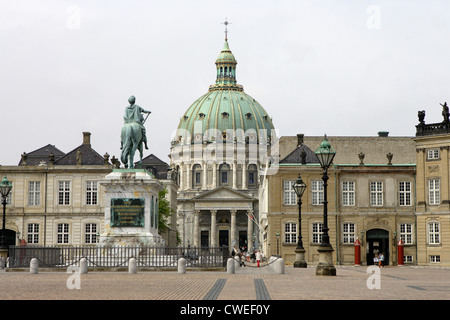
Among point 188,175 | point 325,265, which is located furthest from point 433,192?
point 188,175

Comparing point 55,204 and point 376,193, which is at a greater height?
point 376,193

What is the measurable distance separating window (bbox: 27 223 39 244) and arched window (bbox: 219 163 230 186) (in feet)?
302

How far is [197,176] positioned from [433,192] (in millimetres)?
106906

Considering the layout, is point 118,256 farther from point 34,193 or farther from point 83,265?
point 34,193

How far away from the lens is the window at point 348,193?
221 ft

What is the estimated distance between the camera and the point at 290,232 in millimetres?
67312

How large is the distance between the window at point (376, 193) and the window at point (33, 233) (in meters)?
31.0

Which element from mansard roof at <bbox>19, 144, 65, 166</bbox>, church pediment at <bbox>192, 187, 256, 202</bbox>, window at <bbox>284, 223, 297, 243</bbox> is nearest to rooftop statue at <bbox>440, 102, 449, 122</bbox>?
window at <bbox>284, 223, 297, 243</bbox>

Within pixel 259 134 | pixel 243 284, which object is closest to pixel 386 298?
pixel 243 284

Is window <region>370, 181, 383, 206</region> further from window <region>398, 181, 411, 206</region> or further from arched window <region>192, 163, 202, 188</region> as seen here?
arched window <region>192, 163, 202, 188</region>

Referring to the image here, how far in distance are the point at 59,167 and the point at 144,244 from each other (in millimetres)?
38186

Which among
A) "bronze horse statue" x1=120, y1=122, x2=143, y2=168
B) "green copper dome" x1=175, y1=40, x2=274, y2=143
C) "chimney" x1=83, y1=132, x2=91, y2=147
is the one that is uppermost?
"green copper dome" x1=175, y1=40, x2=274, y2=143

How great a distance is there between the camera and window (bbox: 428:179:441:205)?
2436 inches

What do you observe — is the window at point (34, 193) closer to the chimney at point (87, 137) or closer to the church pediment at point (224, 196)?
the chimney at point (87, 137)
